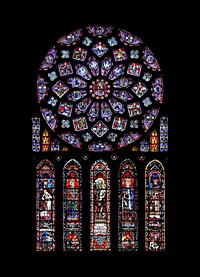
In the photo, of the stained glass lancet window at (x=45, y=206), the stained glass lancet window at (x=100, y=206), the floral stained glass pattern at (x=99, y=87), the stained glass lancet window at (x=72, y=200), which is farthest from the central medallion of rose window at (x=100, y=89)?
the stained glass lancet window at (x=45, y=206)

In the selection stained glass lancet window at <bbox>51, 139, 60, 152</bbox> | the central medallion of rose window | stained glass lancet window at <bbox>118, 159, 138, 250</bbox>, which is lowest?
stained glass lancet window at <bbox>118, 159, 138, 250</bbox>

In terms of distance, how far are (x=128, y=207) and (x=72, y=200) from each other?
1.24 metres

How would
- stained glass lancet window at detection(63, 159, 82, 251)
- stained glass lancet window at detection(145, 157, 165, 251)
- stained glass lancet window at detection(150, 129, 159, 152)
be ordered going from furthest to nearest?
1. stained glass lancet window at detection(150, 129, 159, 152)
2. stained glass lancet window at detection(63, 159, 82, 251)
3. stained glass lancet window at detection(145, 157, 165, 251)

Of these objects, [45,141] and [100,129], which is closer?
[45,141]

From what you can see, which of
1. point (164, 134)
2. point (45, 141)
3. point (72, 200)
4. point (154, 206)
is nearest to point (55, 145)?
point (45, 141)

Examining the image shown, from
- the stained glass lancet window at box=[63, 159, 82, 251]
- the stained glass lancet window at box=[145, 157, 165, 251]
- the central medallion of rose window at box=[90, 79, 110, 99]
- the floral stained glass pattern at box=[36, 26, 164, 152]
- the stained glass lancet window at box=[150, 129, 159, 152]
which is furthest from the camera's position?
the central medallion of rose window at box=[90, 79, 110, 99]

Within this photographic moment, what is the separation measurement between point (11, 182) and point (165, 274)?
12.6ft

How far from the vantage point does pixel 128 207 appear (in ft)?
63.0

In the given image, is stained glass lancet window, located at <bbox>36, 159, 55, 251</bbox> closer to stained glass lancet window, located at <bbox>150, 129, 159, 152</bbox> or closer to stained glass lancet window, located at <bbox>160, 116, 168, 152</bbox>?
stained glass lancet window, located at <bbox>150, 129, 159, 152</bbox>

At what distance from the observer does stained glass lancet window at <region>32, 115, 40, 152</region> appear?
19344 millimetres

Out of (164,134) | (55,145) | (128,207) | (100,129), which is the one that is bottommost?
(128,207)

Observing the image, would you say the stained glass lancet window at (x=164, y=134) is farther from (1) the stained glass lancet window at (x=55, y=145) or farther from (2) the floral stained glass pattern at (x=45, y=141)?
(2) the floral stained glass pattern at (x=45, y=141)

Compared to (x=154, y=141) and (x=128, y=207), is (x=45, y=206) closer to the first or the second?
(x=128, y=207)

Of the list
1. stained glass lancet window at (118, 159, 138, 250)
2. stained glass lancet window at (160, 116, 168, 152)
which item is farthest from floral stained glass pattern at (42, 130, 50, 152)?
stained glass lancet window at (160, 116, 168, 152)
